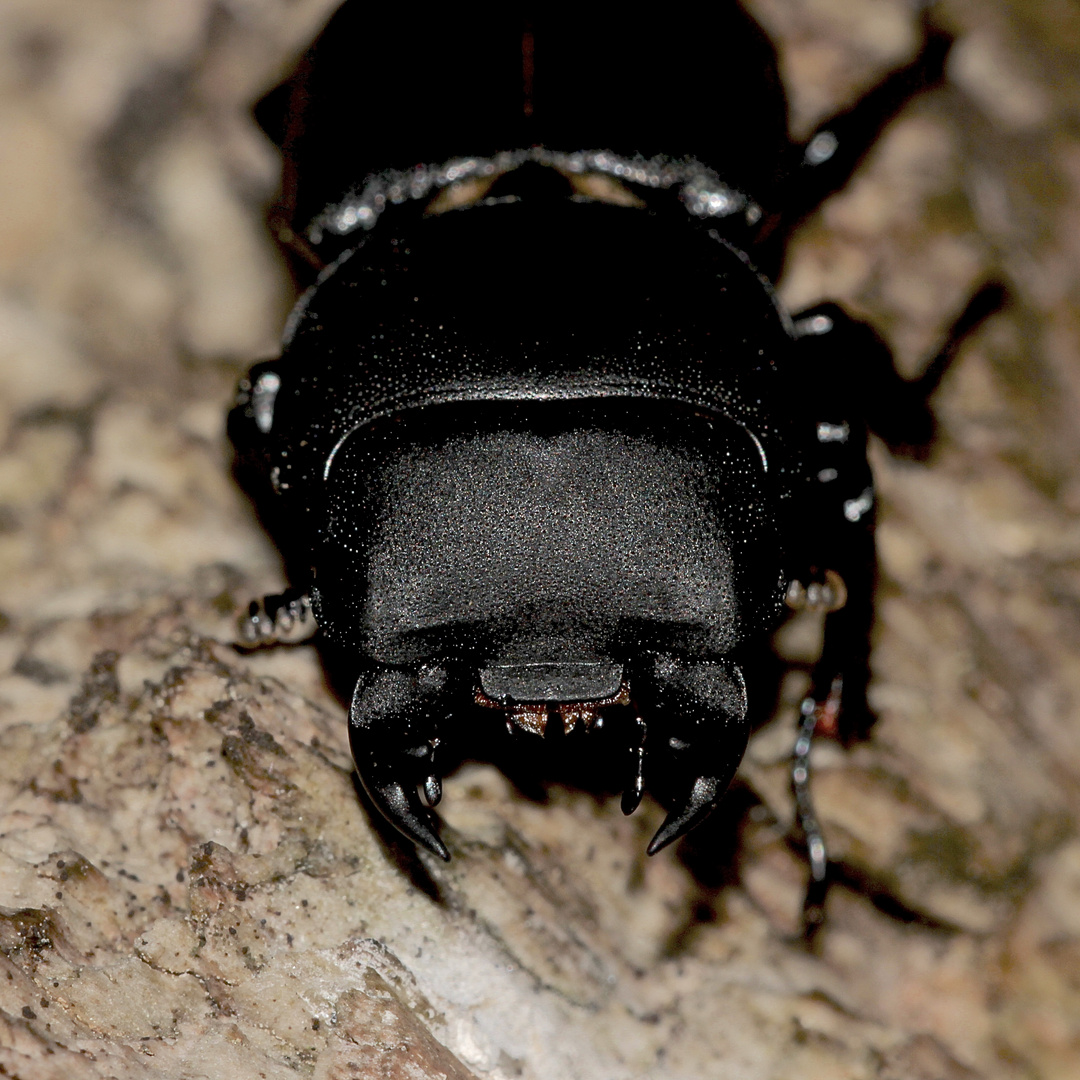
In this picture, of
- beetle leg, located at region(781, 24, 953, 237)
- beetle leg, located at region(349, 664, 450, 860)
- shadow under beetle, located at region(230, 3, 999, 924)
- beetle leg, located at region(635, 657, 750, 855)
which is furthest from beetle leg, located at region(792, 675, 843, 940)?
beetle leg, located at region(781, 24, 953, 237)

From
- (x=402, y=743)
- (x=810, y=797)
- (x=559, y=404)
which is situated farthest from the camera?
(x=810, y=797)

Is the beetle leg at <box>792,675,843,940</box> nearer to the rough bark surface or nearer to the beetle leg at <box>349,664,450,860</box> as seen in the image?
the rough bark surface

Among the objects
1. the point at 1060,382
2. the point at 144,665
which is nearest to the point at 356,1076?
the point at 144,665

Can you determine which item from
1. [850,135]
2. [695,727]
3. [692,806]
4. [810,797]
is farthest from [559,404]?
[850,135]

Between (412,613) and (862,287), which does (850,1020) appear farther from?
(862,287)

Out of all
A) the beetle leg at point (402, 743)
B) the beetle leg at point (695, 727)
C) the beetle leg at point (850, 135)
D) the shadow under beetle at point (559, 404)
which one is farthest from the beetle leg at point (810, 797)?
the beetle leg at point (850, 135)

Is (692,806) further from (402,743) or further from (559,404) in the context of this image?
(559,404)
